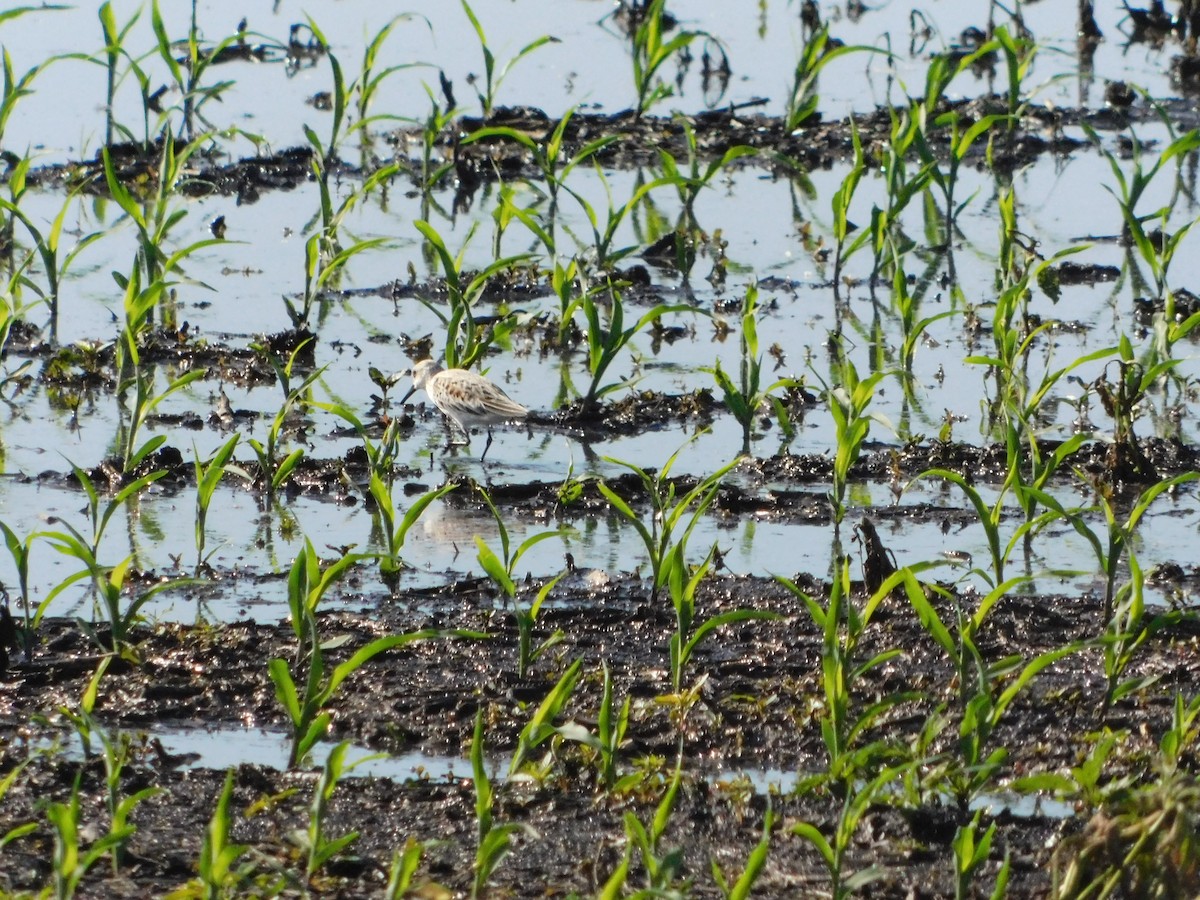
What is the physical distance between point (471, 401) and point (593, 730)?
9.64 feet

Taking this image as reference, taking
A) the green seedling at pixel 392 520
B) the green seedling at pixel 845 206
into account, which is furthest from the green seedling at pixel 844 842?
the green seedling at pixel 845 206

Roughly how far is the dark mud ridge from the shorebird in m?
1.59

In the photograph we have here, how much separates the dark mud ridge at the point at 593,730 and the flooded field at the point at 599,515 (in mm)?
17

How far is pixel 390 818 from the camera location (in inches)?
189

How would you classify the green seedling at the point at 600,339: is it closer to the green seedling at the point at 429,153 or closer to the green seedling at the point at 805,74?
the green seedling at the point at 429,153

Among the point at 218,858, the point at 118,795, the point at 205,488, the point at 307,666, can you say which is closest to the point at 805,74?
the point at 205,488

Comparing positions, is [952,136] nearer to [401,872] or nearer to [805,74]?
[805,74]

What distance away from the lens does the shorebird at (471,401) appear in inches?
317

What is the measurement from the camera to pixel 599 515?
7.41 meters

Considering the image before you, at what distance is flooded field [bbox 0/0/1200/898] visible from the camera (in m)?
4.73

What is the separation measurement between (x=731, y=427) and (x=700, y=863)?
4062 mm

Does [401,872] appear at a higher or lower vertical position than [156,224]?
lower

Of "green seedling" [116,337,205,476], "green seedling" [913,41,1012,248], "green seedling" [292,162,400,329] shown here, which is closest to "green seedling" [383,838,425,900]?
"green seedling" [116,337,205,476]

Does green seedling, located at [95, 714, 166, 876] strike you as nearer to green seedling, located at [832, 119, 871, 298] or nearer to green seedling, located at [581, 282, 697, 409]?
green seedling, located at [581, 282, 697, 409]
